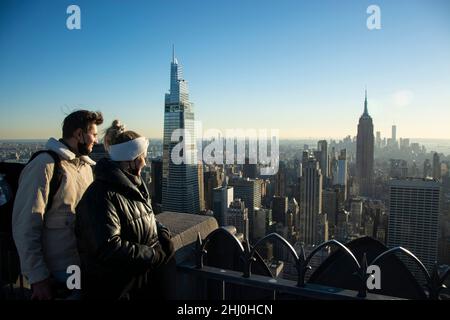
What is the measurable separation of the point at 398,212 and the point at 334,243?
4261cm

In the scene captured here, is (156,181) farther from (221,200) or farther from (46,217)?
(46,217)

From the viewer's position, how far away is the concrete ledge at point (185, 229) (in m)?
2.30

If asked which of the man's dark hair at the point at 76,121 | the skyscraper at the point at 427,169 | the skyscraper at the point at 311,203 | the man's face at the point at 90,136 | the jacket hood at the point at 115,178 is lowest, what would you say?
the skyscraper at the point at 311,203

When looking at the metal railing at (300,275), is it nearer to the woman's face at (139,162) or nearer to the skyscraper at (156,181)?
the woman's face at (139,162)

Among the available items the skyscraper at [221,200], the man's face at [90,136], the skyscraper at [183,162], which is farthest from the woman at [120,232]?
the skyscraper at [183,162]

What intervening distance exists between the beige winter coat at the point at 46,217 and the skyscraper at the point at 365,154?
59.6 meters

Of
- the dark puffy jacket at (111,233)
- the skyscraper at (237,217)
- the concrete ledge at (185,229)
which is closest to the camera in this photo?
the dark puffy jacket at (111,233)

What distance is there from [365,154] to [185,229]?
6981 cm

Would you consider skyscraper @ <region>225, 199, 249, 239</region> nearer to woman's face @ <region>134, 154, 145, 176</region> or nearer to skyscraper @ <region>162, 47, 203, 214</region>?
skyscraper @ <region>162, 47, 203, 214</region>

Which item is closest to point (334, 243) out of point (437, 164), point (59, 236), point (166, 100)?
point (59, 236)

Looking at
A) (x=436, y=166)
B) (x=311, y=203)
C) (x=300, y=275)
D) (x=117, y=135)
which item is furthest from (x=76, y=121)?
(x=311, y=203)

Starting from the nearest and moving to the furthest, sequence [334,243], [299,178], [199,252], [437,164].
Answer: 1. [334,243]
2. [199,252]
3. [437,164]
4. [299,178]
